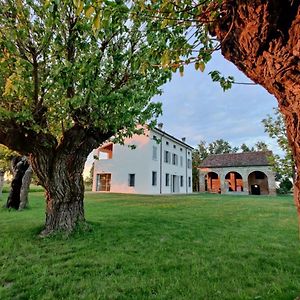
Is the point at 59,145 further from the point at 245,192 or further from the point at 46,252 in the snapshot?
the point at 245,192

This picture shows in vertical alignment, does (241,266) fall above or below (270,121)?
below

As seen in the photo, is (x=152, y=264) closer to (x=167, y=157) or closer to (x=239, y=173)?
(x=167, y=157)

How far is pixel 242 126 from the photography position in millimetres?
45375

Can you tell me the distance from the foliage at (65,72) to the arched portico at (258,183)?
101 feet

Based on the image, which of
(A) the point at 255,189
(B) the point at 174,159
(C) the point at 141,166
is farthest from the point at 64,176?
(A) the point at 255,189

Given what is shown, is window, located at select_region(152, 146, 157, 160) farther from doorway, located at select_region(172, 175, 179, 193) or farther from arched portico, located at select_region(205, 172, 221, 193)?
arched portico, located at select_region(205, 172, 221, 193)

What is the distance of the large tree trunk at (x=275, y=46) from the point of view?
5.22ft

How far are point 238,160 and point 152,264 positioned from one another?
30.6m

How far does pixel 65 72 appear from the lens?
404cm

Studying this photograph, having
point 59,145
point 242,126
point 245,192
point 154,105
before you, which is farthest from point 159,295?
point 242,126

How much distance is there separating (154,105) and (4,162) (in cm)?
1094

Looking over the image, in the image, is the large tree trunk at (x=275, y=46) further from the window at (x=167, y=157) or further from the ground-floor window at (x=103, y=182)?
the ground-floor window at (x=103, y=182)

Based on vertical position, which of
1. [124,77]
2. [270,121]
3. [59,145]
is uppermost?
[270,121]

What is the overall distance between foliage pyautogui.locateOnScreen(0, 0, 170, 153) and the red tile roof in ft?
89.7
